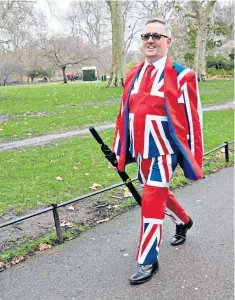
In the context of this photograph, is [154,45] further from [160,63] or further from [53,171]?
[53,171]

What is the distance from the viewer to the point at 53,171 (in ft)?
22.8

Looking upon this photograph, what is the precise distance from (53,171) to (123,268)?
3441mm

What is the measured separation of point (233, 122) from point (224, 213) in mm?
7508

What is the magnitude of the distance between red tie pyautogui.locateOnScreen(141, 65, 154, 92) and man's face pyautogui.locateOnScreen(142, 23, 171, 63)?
2.6 inches

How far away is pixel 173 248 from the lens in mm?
4113

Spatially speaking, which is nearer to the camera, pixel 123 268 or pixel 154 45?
pixel 154 45

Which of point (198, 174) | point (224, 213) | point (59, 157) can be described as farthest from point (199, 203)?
point (59, 157)

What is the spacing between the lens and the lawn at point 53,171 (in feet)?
18.6

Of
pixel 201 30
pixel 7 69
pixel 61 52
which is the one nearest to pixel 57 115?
pixel 201 30

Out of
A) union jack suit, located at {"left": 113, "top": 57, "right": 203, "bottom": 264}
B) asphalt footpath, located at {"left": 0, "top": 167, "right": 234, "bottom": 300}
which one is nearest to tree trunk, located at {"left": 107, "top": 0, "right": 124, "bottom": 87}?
asphalt footpath, located at {"left": 0, "top": 167, "right": 234, "bottom": 300}

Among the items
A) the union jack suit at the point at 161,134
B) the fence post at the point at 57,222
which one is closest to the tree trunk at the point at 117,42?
the fence post at the point at 57,222

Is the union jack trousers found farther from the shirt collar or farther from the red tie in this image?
the shirt collar

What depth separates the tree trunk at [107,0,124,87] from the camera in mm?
25031

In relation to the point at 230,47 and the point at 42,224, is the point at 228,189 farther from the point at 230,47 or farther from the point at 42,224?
the point at 230,47
